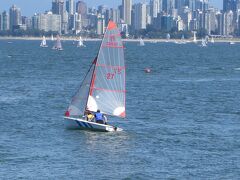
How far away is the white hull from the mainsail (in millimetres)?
875

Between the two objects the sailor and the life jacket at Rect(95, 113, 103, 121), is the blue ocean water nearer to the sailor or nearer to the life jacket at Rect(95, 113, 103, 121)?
the sailor

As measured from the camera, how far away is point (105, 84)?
6109 centimetres

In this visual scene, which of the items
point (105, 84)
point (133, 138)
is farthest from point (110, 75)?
point (133, 138)

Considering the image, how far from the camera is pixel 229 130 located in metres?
61.3

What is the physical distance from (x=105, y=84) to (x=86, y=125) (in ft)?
11.0

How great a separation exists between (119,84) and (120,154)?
10544mm

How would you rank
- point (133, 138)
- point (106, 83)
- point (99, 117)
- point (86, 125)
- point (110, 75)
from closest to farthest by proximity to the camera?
point (133, 138)
point (86, 125)
point (99, 117)
point (110, 75)
point (106, 83)

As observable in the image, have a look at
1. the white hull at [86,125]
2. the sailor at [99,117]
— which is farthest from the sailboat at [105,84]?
the sailor at [99,117]

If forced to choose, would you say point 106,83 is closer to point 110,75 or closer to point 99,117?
point 110,75

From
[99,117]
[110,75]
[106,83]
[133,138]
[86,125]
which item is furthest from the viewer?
[106,83]

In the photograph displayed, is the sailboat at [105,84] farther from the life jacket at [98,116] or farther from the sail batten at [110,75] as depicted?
the life jacket at [98,116]

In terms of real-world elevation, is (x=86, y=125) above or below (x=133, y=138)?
above

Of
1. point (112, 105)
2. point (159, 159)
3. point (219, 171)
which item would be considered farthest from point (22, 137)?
point (219, 171)

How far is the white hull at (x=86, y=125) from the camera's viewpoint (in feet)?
193
